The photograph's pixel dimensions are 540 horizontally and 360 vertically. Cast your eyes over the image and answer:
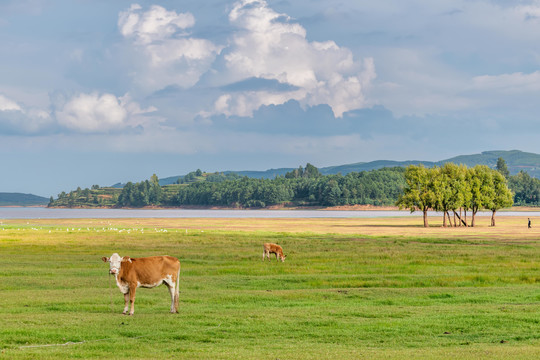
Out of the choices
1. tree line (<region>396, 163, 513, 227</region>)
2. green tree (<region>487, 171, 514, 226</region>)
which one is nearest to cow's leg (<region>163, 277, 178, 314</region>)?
tree line (<region>396, 163, 513, 227</region>)

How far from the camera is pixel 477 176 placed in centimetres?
12688

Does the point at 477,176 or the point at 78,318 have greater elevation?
the point at 477,176

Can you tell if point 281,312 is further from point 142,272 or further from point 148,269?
point 142,272

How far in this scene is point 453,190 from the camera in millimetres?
120625

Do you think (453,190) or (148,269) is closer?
(148,269)

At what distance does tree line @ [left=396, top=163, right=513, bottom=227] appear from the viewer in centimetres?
11981

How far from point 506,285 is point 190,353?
2268 centimetres

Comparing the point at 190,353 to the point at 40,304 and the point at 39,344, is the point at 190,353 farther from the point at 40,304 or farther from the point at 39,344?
the point at 40,304

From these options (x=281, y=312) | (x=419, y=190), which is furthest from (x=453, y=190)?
(x=281, y=312)

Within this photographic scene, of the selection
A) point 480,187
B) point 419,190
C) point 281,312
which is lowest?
point 281,312

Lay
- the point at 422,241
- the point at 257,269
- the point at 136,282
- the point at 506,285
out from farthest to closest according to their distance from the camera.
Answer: the point at 422,241 → the point at 257,269 → the point at 506,285 → the point at 136,282

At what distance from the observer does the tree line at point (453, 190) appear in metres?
120

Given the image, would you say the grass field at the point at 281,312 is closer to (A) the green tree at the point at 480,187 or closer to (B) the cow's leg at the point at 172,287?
(B) the cow's leg at the point at 172,287

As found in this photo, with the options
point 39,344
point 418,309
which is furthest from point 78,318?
point 418,309
